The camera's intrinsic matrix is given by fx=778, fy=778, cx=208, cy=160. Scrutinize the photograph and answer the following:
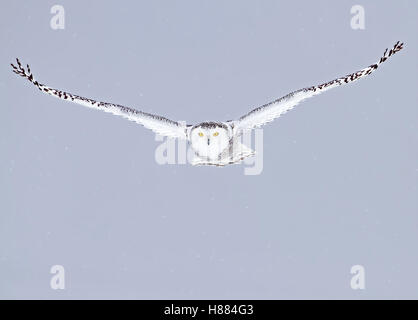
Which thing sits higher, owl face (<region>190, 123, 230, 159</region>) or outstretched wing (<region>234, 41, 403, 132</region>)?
outstretched wing (<region>234, 41, 403, 132</region>)

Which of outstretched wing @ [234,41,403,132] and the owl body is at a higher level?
outstretched wing @ [234,41,403,132]

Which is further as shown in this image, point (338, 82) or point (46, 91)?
point (46, 91)

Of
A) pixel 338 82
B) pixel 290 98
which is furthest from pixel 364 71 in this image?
pixel 290 98

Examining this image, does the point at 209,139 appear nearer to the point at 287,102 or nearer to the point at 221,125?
the point at 221,125

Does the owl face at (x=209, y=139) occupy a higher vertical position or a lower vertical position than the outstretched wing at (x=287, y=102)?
lower
